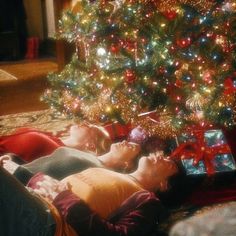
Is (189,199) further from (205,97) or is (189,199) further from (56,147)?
(56,147)

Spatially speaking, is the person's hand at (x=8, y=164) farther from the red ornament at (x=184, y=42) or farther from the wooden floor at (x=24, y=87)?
the wooden floor at (x=24, y=87)

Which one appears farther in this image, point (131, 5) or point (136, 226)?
point (131, 5)

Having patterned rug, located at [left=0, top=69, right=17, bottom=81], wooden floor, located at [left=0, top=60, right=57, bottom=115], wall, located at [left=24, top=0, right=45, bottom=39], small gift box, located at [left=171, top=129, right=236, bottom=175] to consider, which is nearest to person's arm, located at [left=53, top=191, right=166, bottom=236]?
small gift box, located at [left=171, top=129, right=236, bottom=175]

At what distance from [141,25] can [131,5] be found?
0.32 ft

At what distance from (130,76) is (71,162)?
18.4 inches

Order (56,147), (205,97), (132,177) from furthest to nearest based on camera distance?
(56,147) → (205,97) → (132,177)

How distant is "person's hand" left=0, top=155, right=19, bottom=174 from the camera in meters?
1.71

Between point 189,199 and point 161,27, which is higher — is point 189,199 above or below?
below

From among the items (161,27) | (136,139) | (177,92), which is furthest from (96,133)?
(161,27)

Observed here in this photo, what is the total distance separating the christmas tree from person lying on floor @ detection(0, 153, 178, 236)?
12.9 inches

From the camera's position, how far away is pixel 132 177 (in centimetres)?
172

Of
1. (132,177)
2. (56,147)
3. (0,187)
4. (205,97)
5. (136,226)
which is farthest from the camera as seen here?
(56,147)

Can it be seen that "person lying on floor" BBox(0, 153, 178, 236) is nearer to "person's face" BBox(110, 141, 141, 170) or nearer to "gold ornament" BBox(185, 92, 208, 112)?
"person's face" BBox(110, 141, 141, 170)

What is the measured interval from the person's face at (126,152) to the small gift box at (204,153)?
17 centimetres
